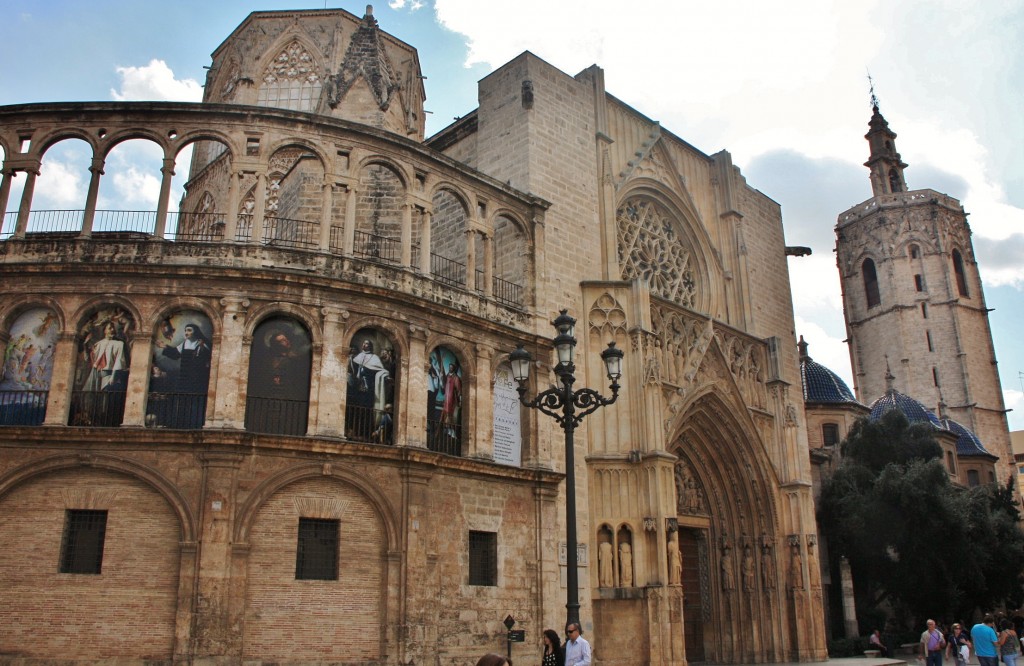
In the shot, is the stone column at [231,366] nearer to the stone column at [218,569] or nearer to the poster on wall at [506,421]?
the stone column at [218,569]

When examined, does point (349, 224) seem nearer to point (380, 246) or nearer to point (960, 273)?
point (380, 246)

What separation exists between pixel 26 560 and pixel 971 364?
54.7 meters

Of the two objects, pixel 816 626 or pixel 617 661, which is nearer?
pixel 617 661

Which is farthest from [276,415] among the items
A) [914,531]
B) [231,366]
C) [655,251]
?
[914,531]

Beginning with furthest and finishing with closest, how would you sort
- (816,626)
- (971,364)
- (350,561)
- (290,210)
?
1. (971,364)
2. (816,626)
3. (290,210)
4. (350,561)

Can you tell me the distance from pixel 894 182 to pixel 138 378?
6078cm

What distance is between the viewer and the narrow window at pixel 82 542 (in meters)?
14.4

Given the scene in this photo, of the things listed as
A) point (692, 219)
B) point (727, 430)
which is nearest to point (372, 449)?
point (727, 430)

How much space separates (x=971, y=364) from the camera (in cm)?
5575

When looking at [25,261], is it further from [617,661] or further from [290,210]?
[617,661]

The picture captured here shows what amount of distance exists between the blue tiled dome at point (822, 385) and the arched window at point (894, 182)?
2793 cm

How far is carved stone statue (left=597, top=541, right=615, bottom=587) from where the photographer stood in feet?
64.9

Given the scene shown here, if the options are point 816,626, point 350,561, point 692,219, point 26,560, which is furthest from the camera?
point 692,219

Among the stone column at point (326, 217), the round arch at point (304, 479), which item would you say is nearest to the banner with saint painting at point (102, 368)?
the round arch at point (304, 479)
